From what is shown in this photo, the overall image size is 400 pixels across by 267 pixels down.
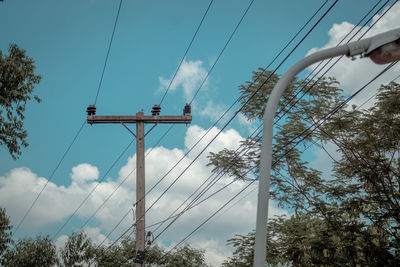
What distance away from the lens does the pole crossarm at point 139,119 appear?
16.1 m

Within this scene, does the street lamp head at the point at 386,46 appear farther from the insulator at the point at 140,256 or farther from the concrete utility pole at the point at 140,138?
the insulator at the point at 140,256

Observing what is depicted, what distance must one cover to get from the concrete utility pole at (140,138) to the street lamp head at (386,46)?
11674mm

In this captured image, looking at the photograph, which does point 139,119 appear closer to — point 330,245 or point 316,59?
point 330,245

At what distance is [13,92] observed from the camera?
555 inches

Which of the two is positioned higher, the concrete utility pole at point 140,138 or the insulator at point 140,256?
the concrete utility pole at point 140,138

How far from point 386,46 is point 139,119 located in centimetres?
1260

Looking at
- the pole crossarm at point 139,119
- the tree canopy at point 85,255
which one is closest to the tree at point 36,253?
the tree canopy at point 85,255

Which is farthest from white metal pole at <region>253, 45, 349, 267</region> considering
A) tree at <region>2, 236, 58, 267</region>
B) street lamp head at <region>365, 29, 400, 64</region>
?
tree at <region>2, 236, 58, 267</region>

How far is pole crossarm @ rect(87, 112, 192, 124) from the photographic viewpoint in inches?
634

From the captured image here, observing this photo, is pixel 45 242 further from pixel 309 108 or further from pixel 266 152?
pixel 266 152

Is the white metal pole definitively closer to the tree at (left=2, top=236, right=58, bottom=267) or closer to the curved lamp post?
the curved lamp post

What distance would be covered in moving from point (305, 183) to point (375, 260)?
5991mm

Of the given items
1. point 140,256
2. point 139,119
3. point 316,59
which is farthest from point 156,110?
point 316,59

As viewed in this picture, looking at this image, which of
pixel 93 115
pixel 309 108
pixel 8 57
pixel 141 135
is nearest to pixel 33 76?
pixel 8 57
